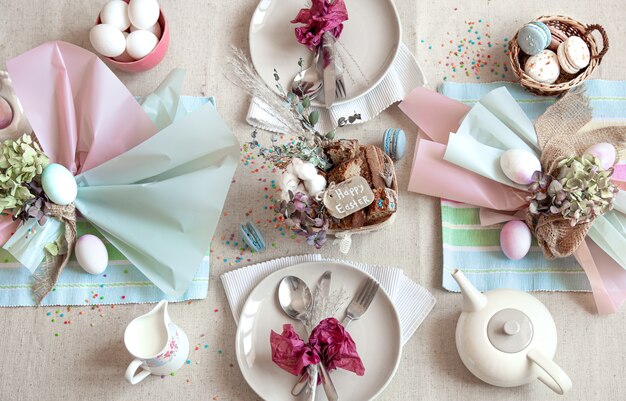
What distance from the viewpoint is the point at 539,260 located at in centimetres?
128

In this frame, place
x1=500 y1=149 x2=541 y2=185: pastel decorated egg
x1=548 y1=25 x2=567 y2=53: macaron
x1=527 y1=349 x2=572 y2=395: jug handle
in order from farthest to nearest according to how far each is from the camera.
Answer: x1=548 y1=25 x2=567 y2=53: macaron
x1=500 y1=149 x2=541 y2=185: pastel decorated egg
x1=527 y1=349 x2=572 y2=395: jug handle

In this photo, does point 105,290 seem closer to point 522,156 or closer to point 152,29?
point 152,29

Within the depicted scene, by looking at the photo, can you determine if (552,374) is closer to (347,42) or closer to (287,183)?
(287,183)

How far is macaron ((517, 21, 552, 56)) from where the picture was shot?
126 cm

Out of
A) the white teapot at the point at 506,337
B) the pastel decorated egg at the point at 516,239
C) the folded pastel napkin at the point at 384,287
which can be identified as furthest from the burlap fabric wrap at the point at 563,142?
the folded pastel napkin at the point at 384,287

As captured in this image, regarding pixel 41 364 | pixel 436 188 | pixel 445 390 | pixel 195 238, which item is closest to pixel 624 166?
pixel 436 188

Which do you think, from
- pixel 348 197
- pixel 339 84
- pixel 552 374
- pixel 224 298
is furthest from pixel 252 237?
pixel 552 374

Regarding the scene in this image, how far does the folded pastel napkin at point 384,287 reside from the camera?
125 cm

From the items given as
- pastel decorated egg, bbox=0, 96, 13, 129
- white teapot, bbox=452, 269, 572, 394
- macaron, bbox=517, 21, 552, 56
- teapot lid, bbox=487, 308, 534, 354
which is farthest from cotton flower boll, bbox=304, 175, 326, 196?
pastel decorated egg, bbox=0, 96, 13, 129

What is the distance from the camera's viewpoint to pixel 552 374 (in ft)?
3.57

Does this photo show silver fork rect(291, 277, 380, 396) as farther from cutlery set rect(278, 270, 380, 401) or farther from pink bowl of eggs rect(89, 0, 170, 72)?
pink bowl of eggs rect(89, 0, 170, 72)

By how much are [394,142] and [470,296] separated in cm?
33

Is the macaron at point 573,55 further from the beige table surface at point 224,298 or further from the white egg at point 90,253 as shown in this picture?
the white egg at point 90,253

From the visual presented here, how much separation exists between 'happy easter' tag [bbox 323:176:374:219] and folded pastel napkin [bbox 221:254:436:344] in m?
0.16
